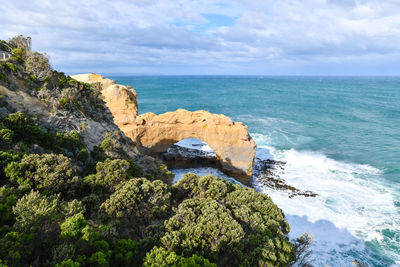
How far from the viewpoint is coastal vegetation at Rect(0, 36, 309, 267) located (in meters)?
6.89

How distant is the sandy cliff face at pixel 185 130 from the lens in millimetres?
27781

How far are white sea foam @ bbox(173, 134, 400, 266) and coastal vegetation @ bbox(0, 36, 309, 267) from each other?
26.4 ft

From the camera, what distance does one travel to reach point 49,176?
9.65m

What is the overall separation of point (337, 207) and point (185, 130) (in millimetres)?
18217

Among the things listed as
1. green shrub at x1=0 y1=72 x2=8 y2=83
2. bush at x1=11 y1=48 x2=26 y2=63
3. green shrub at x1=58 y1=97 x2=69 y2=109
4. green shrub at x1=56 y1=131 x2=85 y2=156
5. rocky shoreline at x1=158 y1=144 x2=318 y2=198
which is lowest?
rocky shoreline at x1=158 y1=144 x2=318 y2=198

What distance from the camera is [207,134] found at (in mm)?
28562

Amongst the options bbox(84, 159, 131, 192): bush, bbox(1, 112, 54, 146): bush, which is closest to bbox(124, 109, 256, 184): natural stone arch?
bbox(1, 112, 54, 146): bush

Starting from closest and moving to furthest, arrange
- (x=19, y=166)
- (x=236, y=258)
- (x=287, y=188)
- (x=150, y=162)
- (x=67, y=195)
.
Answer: (x=236, y=258), (x=19, y=166), (x=67, y=195), (x=150, y=162), (x=287, y=188)

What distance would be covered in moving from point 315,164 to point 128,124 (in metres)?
26.3

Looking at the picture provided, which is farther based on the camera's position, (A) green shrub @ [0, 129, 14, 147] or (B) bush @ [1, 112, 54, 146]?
(B) bush @ [1, 112, 54, 146]

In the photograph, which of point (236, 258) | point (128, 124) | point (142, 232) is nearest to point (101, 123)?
point (128, 124)

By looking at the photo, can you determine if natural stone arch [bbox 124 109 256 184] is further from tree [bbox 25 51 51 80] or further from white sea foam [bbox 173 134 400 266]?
tree [bbox 25 51 51 80]

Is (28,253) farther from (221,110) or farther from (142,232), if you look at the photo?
(221,110)

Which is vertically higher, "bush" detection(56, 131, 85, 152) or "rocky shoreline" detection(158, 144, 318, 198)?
"bush" detection(56, 131, 85, 152)
